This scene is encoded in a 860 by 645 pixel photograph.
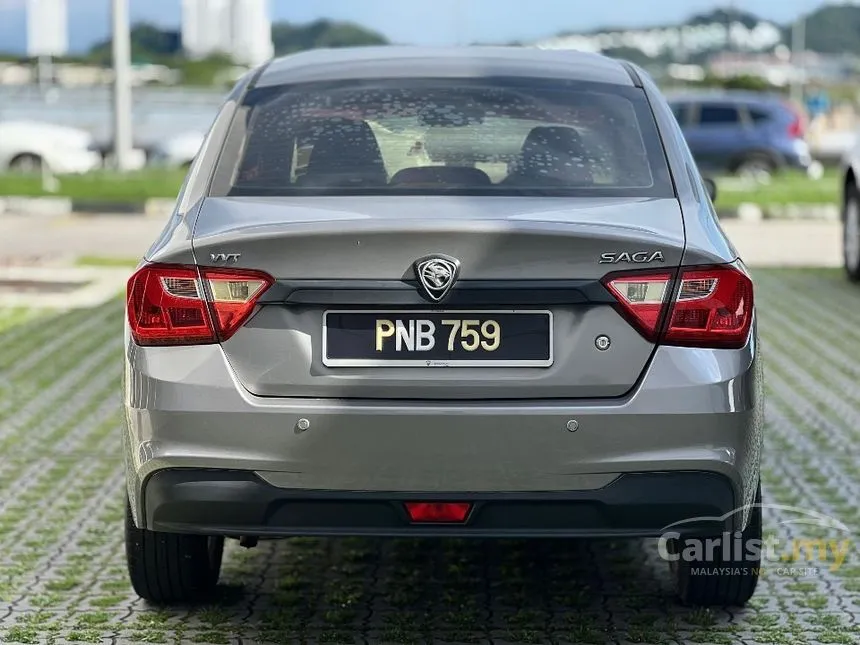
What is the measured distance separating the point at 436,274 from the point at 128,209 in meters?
18.9

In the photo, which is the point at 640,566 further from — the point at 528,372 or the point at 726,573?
the point at 528,372

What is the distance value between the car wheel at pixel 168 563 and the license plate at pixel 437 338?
91 centimetres

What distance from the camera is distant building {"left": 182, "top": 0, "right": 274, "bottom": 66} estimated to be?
4553 cm

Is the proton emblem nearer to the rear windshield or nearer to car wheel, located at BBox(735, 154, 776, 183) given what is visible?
the rear windshield

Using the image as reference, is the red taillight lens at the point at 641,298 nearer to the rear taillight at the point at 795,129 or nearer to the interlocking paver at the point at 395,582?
the interlocking paver at the point at 395,582

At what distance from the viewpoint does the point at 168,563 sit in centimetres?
479

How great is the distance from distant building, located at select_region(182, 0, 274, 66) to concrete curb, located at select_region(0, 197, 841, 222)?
68.4 feet

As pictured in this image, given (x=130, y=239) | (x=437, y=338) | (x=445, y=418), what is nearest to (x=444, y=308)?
(x=437, y=338)

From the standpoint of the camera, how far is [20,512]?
623 centimetres

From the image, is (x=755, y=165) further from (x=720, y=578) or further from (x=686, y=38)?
(x=686, y=38)

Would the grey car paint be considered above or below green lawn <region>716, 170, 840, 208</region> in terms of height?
above

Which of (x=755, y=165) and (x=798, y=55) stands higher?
(x=755, y=165)

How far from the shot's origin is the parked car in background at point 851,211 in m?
13.6

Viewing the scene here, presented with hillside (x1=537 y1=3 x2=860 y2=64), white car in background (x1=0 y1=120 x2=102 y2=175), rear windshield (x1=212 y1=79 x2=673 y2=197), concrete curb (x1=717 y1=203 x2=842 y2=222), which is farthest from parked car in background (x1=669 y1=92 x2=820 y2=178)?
hillside (x1=537 y1=3 x2=860 y2=64)
